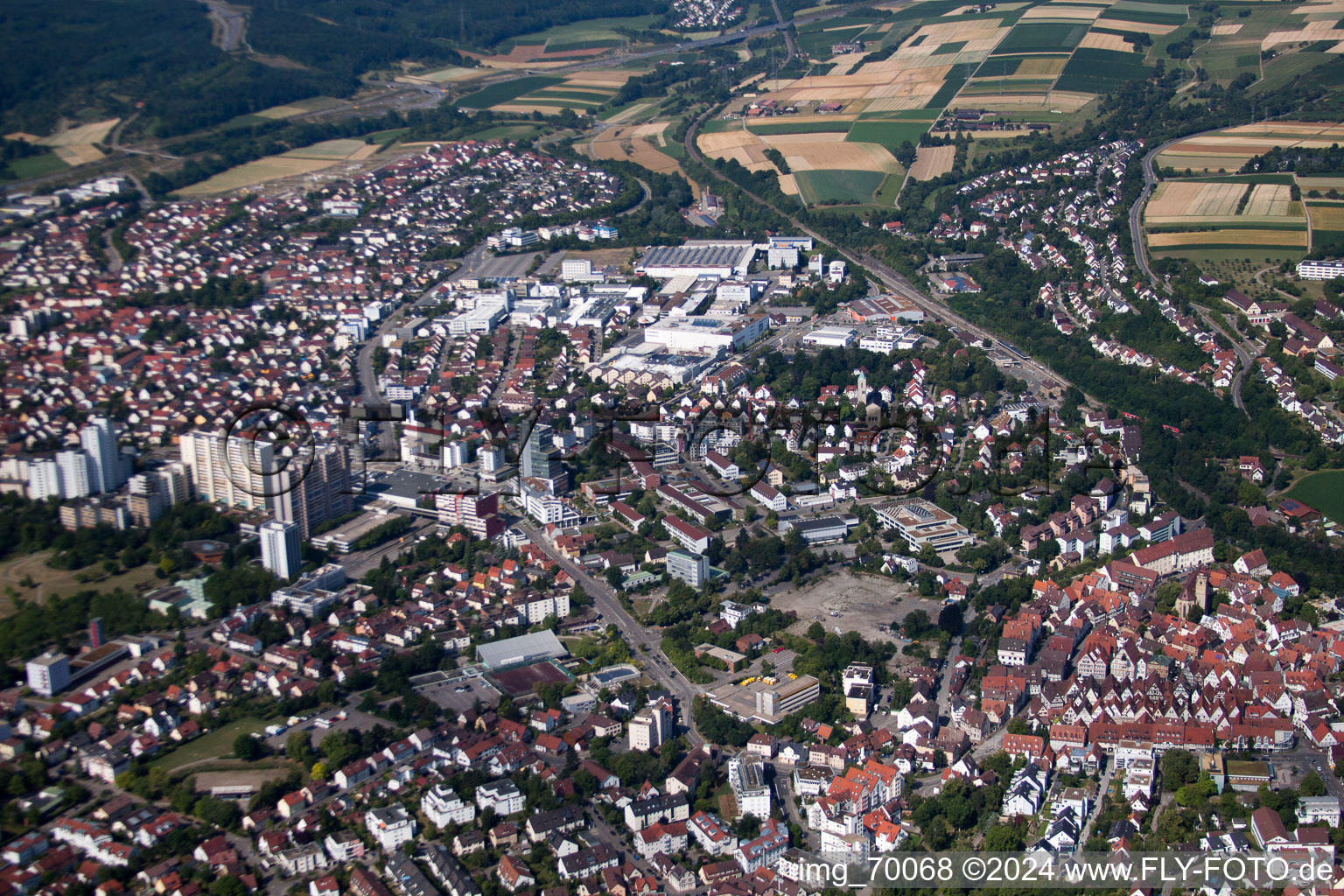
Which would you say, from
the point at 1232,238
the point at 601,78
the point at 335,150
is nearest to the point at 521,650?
the point at 1232,238

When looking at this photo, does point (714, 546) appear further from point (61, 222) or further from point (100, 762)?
point (61, 222)

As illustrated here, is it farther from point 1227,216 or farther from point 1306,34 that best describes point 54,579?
point 1306,34

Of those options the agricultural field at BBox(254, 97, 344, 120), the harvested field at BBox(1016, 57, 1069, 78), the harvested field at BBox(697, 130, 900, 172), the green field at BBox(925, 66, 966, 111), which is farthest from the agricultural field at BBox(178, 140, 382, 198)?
the harvested field at BBox(1016, 57, 1069, 78)

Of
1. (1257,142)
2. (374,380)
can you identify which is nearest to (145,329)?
(374,380)

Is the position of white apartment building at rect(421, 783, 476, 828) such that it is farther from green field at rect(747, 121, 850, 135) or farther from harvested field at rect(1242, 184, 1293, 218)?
green field at rect(747, 121, 850, 135)

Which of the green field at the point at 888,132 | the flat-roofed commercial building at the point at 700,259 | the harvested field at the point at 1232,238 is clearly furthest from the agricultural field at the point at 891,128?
the harvested field at the point at 1232,238

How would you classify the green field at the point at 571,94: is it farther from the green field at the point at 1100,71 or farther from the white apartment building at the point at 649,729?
the white apartment building at the point at 649,729
